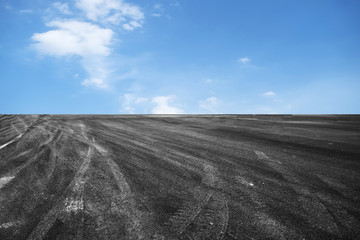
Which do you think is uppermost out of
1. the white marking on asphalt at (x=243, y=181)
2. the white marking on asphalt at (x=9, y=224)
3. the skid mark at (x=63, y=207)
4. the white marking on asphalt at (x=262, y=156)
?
the white marking on asphalt at (x=262, y=156)

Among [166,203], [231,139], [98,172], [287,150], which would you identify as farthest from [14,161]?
[287,150]

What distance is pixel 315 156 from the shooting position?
4.16 meters

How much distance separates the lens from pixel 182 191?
2756 millimetres

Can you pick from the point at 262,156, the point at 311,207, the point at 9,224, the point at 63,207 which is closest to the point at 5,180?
the point at 9,224

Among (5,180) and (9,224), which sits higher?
(5,180)

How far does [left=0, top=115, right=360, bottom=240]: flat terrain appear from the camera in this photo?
6.72ft

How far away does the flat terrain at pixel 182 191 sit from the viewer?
2047 millimetres

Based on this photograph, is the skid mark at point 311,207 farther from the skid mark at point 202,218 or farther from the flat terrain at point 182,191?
the skid mark at point 202,218

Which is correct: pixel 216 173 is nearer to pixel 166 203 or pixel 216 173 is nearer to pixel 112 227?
pixel 166 203

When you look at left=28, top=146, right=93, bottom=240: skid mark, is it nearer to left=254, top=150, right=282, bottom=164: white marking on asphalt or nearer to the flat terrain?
the flat terrain

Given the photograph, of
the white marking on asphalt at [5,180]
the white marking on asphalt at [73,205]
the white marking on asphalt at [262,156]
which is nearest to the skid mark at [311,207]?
the white marking on asphalt at [262,156]

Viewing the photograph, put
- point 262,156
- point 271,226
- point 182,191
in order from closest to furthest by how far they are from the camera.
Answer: point 271,226 → point 182,191 → point 262,156

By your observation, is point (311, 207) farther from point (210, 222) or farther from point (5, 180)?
point (5, 180)

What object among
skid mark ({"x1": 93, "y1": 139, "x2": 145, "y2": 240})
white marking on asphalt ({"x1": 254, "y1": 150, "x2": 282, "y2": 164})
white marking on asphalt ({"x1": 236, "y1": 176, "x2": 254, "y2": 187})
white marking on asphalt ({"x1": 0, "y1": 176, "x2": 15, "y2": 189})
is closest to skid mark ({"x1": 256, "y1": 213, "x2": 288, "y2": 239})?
white marking on asphalt ({"x1": 236, "y1": 176, "x2": 254, "y2": 187})
